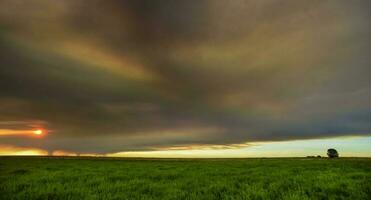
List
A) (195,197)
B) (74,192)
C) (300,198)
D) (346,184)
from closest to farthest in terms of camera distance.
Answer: (300,198) < (195,197) < (74,192) < (346,184)

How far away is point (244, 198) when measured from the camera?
1095 cm

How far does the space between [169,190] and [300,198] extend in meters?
5.80

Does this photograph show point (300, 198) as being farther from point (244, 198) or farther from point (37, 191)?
point (37, 191)

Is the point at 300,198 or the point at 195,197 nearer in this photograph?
the point at 300,198

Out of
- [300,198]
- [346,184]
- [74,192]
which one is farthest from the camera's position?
[346,184]

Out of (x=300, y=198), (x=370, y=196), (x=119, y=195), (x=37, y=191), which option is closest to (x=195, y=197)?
(x=119, y=195)

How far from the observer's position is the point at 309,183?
583 inches

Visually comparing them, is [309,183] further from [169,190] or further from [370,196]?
[169,190]

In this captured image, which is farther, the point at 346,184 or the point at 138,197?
the point at 346,184

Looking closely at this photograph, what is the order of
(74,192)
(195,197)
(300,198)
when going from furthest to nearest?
(74,192) < (195,197) < (300,198)

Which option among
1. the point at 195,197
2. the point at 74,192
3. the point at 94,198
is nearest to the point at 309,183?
the point at 195,197

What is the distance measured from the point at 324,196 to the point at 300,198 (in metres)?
1.55

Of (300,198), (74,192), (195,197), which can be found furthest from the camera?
(74,192)

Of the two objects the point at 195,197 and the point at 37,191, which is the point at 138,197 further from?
the point at 37,191
